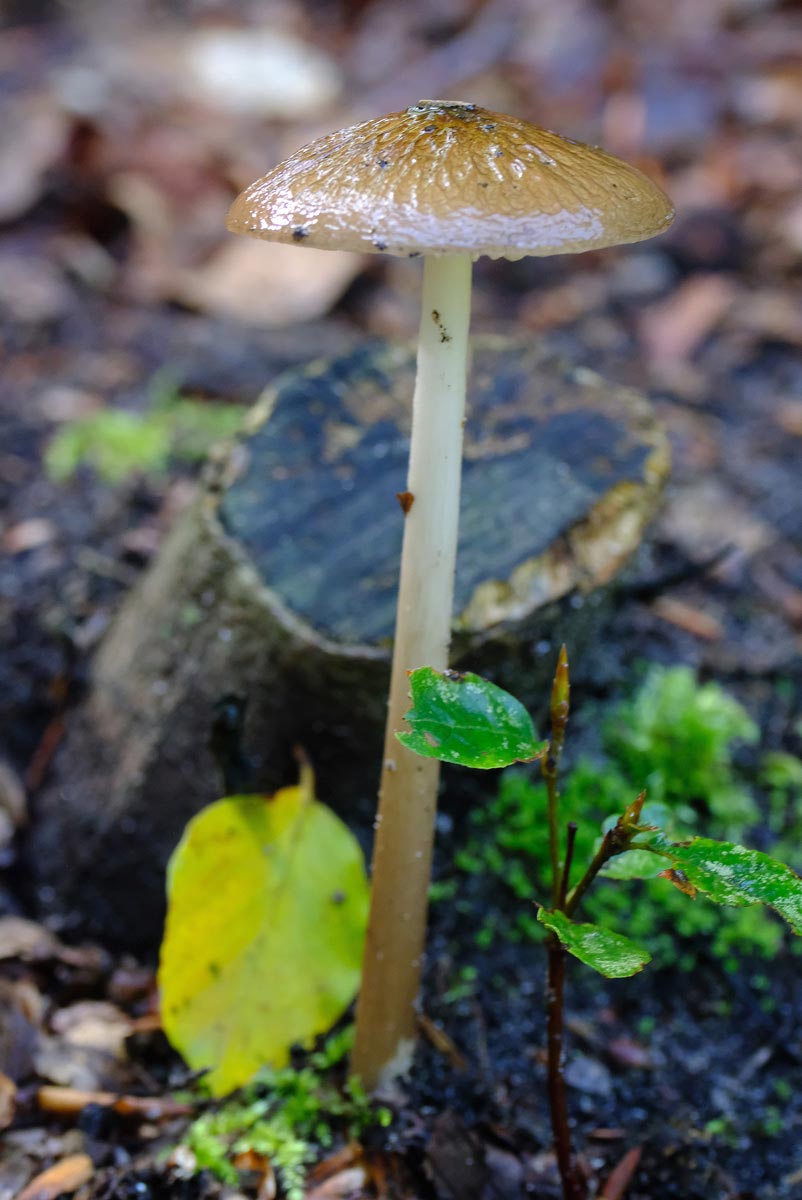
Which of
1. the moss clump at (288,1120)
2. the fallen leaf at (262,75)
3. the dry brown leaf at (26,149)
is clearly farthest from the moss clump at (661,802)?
the fallen leaf at (262,75)

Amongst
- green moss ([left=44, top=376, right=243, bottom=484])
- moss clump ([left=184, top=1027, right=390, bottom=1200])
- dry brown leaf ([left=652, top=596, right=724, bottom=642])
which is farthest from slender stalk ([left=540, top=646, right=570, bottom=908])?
green moss ([left=44, top=376, right=243, bottom=484])

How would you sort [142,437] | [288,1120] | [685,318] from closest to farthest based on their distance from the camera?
[288,1120]
[142,437]
[685,318]

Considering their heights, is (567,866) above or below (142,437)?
below

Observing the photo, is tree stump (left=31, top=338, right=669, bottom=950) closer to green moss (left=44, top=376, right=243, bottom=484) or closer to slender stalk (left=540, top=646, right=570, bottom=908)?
slender stalk (left=540, top=646, right=570, bottom=908)

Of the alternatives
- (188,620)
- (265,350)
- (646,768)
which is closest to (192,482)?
(265,350)

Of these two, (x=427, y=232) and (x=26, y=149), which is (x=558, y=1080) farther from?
(x=26, y=149)

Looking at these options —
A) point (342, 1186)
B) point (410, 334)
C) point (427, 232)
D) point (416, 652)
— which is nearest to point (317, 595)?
point (416, 652)
